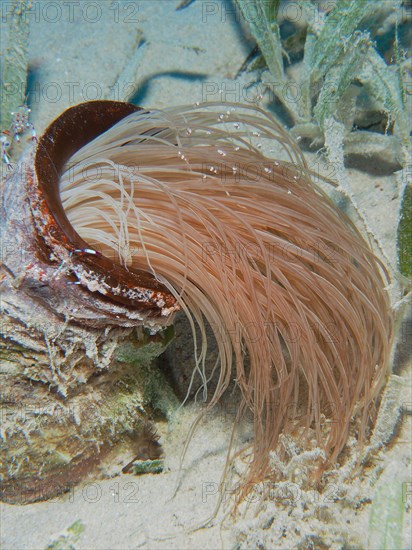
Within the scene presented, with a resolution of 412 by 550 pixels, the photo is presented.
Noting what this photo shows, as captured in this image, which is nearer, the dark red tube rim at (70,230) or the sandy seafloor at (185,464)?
the dark red tube rim at (70,230)

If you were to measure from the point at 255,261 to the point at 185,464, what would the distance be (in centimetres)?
123

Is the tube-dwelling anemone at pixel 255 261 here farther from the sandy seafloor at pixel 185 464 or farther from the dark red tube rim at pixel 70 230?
the sandy seafloor at pixel 185 464

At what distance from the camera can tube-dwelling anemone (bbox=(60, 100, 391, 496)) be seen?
2.06 metres

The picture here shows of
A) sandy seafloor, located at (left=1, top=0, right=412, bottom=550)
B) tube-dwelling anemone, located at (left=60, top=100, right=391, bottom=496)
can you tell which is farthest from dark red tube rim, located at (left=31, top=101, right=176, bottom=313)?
sandy seafloor, located at (left=1, top=0, right=412, bottom=550)

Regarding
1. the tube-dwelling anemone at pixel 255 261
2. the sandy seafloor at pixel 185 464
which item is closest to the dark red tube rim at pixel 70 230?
the tube-dwelling anemone at pixel 255 261

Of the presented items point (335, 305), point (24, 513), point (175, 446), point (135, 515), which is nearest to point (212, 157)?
point (335, 305)

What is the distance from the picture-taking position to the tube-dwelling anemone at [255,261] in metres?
2.06

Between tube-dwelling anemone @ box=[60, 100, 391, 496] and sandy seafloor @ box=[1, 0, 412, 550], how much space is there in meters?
0.25

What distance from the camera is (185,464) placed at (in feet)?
8.15

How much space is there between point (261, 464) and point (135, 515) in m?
0.72

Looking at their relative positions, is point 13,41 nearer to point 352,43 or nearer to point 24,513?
point 352,43

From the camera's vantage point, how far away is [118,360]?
2146 millimetres

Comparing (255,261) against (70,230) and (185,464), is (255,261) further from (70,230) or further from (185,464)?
(185,464)

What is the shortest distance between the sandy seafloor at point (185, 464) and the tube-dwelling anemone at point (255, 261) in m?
0.25
